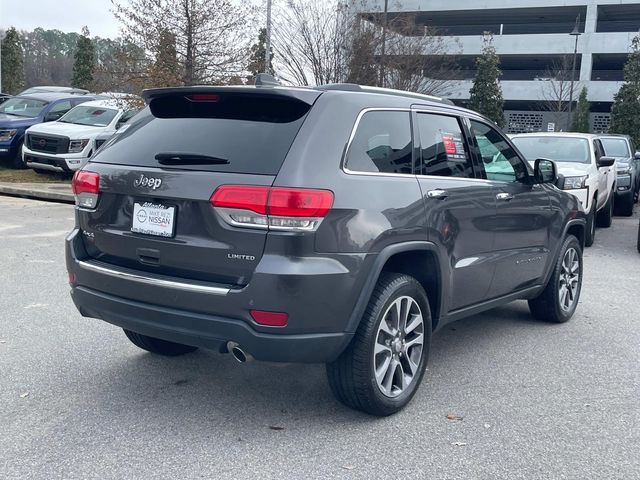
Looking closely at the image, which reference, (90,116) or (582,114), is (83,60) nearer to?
(90,116)

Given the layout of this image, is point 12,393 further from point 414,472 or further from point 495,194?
point 495,194

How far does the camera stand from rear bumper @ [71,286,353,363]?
3639mm

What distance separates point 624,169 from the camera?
15469 mm

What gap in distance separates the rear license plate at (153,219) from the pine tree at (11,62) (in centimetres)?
4667

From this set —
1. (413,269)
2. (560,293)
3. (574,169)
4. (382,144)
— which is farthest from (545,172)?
(574,169)

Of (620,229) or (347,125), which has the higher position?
(347,125)

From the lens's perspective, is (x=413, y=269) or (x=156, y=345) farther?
(x=156, y=345)

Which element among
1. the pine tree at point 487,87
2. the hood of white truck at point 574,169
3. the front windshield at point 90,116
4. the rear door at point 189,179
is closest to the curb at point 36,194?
the front windshield at point 90,116

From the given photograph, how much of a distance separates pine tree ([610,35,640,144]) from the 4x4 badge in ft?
113

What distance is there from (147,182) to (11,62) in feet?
157

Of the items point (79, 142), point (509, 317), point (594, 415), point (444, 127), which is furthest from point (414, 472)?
point (79, 142)

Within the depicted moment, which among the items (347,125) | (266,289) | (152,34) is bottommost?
(266,289)

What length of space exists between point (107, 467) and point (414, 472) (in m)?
1.47

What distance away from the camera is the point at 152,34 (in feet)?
53.4
